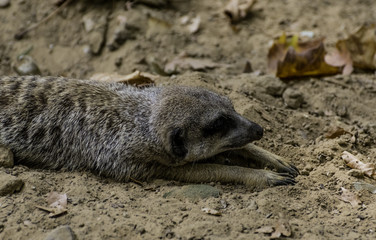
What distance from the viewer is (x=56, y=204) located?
11.5 feet

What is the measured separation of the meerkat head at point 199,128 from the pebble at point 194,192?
0.98 ft

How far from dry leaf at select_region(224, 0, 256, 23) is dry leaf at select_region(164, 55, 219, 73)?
1122 millimetres

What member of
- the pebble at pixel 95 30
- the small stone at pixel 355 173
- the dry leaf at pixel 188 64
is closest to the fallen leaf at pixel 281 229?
the small stone at pixel 355 173

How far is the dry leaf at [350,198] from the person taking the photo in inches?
139

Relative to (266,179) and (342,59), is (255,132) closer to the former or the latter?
(266,179)

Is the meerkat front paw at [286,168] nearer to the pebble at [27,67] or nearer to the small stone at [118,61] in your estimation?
the small stone at [118,61]

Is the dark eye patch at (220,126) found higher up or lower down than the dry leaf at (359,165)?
higher up

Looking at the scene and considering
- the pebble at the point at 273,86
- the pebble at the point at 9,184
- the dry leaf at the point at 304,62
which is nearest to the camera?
the pebble at the point at 9,184

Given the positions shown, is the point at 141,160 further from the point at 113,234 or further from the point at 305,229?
the point at 305,229

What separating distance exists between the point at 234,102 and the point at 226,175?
1050mm

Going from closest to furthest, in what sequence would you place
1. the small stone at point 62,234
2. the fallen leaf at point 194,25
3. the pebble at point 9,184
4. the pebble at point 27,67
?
1. the small stone at point 62,234
2. the pebble at point 9,184
3. the pebble at point 27,67
4. the fallen leaf at point 194,25

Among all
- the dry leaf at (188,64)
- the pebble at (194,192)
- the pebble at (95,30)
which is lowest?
the pebble at (194,192)

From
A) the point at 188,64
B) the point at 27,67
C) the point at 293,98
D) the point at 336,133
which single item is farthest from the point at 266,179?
the point at 27,67

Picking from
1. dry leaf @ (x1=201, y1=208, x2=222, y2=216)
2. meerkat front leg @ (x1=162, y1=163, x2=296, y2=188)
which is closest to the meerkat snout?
meerkat front leg @ (x1=162, y1=163, x2=296, y2=188)
